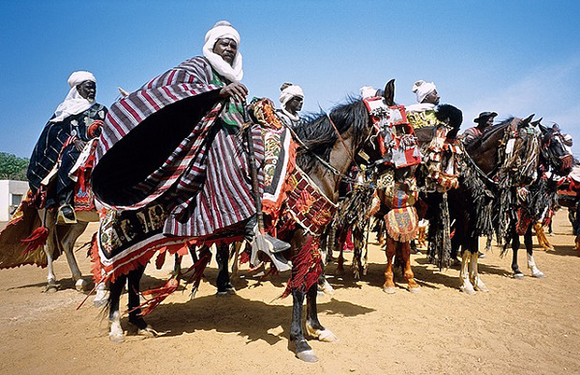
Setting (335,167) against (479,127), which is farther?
(479,127)

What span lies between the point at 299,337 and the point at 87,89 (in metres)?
5.42

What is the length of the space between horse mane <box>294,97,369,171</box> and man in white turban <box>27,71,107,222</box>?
3.73 meters

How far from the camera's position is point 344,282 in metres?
6.89

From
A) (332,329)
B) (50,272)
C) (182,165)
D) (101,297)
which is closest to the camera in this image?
(182,165)

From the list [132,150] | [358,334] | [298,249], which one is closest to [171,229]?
[132,150]

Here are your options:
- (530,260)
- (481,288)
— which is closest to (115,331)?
(481,288)

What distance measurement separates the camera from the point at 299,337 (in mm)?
3553

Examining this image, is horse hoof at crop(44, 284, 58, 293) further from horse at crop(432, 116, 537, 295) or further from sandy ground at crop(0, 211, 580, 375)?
horse at crop(432, 116, 537, 295)

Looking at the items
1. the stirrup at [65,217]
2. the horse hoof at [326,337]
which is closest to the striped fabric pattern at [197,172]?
the horse hoof at [326,337]

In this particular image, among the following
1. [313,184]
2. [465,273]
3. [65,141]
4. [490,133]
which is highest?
[490,133]

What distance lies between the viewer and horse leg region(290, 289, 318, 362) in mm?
3404

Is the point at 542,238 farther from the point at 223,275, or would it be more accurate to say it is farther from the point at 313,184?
the point at 313,184

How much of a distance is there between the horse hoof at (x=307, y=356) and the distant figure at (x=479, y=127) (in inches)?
199

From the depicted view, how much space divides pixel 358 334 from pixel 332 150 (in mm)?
2095
